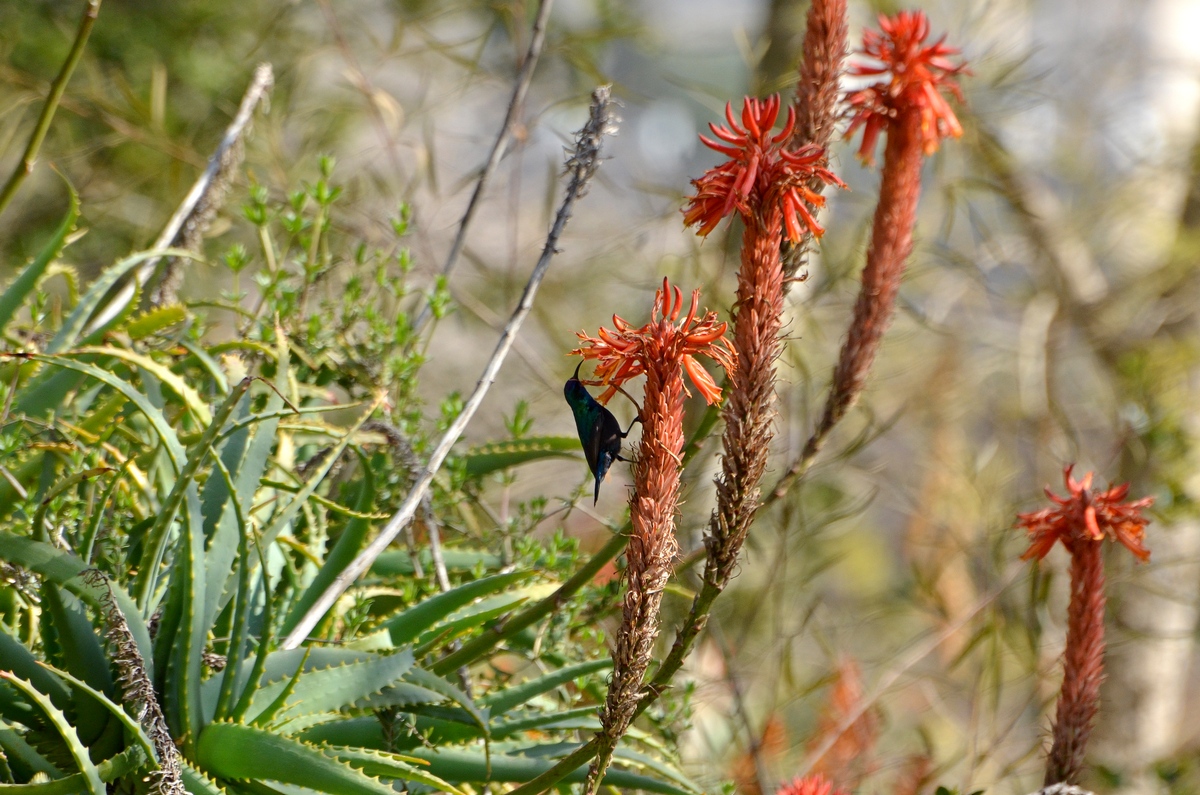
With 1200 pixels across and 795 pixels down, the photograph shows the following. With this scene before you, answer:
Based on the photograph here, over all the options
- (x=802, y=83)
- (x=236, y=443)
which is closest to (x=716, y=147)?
(x=802, y=83)

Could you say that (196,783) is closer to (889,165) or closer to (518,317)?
(518,317)

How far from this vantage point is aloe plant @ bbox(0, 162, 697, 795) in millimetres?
1112

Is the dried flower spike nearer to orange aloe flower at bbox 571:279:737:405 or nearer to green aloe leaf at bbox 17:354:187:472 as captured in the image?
orange aloe flower at bbox 571:279:737:405

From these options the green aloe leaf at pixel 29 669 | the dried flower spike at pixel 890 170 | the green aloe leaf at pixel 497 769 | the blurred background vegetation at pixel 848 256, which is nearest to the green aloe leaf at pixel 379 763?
the green aloe leaf at pixel 497 769

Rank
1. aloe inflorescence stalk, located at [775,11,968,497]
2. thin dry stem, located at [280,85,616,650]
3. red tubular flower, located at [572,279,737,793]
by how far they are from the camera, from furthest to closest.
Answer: aloe inflorescence stalk, located at [775,11,968,497], thin dry stem, located at [280,85,616,650], red tubular flower, located at [572,279,737,793]

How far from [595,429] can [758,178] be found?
33 cm

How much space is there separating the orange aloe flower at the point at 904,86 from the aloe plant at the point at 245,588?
0.71m

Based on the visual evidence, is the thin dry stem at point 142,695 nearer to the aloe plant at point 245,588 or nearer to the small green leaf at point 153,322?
the aloe plant at point 245,588

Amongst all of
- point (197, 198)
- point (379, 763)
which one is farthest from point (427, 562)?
point (197, 198)

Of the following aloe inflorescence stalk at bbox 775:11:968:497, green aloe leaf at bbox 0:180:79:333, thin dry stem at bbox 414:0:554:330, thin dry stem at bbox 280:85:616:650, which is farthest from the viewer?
thin dry stem at bbox 414:0:554:330

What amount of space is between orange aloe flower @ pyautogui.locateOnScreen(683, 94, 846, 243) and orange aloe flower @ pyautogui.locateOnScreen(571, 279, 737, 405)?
0.39 ft

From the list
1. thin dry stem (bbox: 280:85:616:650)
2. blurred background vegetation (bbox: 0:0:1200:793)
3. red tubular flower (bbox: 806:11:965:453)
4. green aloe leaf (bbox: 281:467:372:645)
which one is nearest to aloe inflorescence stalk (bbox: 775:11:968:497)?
red tubular flower (bbox: 806:11:965:453)

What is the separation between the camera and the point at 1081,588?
1.26m

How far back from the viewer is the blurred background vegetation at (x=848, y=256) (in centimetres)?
286
